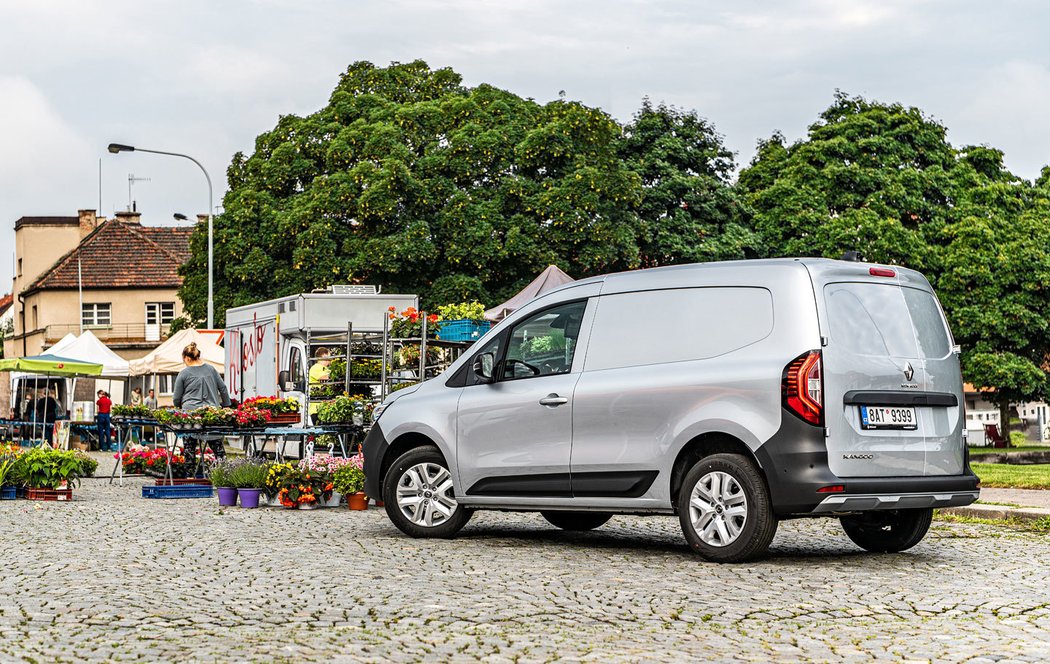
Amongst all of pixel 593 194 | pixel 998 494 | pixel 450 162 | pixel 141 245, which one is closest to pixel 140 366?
pixel 450 162

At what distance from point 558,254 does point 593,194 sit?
1887mm

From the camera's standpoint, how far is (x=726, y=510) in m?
10.2

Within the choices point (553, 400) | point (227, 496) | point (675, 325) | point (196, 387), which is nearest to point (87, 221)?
point (196, 387)

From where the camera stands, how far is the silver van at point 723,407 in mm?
9906

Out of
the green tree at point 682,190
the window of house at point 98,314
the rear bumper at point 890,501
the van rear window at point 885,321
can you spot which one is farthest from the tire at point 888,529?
the window of house at point 98,314

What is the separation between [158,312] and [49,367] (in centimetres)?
4801

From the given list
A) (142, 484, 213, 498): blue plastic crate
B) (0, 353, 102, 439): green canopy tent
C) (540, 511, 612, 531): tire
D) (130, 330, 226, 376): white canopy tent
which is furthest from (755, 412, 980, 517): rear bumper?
(130, 330, 226, 376): white canopy tent

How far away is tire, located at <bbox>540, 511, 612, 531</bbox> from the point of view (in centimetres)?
1305

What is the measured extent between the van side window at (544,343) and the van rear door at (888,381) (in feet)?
7.33

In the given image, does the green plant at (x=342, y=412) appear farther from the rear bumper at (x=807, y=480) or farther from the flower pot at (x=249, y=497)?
the rear bumper at (x=807, y=480)

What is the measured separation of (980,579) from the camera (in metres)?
9.59

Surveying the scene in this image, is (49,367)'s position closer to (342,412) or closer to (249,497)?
(342,412)

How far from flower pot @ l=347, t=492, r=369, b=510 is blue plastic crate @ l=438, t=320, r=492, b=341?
4.49 meters

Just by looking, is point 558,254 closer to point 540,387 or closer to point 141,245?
point 540,387
